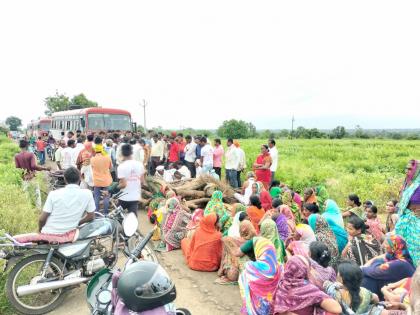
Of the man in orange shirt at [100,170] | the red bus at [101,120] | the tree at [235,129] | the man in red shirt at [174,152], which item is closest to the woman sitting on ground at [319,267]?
the man in orange shirt at [100,170]

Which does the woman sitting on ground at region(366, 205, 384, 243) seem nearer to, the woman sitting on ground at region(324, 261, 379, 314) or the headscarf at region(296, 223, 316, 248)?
the headscarf at region(296, 223, 316, 248)

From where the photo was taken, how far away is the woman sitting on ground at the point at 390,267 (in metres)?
3.32

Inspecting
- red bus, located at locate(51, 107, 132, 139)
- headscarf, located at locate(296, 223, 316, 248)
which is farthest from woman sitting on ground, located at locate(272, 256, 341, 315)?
red bus, located at locate(51, 107, 132, 139)

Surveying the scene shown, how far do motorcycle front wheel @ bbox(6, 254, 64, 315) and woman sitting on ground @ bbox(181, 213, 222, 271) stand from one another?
6.50ft

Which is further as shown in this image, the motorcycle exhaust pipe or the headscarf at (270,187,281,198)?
the headscarf at (270,187,281,198)

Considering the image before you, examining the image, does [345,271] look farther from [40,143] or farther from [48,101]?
[48,101]

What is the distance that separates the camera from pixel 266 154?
347 inches

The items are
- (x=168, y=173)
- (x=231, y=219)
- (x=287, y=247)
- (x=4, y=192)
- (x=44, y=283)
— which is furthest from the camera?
(x=168, y=173)

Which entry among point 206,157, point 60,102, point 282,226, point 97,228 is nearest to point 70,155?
point 206,157

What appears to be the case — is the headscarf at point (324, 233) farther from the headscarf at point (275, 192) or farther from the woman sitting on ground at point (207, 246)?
the headscarf at point (275, 192)

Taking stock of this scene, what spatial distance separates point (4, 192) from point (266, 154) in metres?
5.87

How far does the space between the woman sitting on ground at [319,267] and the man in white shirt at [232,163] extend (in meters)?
6.26

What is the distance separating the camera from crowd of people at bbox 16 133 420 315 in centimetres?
303

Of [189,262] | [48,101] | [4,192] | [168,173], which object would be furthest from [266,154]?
[48,101]
